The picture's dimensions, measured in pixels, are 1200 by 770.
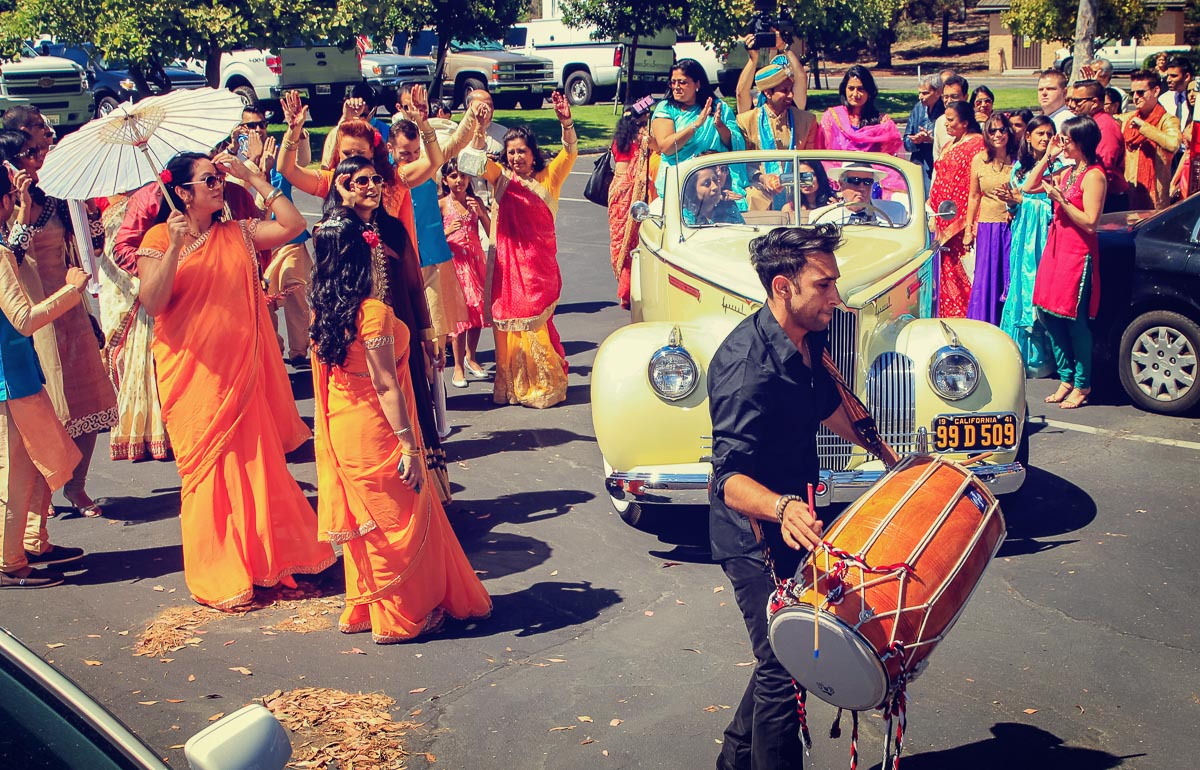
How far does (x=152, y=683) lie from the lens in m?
5.11

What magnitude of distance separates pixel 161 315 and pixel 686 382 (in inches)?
98.4

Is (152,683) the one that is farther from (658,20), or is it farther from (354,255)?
(658,20)

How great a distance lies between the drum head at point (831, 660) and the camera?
3.42 meters

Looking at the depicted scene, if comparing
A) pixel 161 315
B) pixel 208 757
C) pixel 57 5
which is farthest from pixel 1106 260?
pixel 57 5

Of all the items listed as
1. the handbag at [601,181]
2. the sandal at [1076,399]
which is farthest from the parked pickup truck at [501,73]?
the sandal at [1076,399]

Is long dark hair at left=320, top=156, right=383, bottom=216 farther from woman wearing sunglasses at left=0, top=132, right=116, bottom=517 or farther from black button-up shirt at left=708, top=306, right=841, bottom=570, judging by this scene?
black button-up shirt at left=708, top=306, right=841, bottom=570

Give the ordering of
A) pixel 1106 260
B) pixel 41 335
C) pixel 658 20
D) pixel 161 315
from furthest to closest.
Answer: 1. pixel 658 20
2. pixel 1106 260
3. pixel 41 335
4. pixel 161 315

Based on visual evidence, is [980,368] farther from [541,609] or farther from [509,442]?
[509,442]

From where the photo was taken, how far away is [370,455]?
5.23 meters

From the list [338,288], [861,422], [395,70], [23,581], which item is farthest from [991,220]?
[395,70]

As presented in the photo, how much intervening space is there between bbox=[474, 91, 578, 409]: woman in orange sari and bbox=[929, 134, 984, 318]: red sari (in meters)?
3.23

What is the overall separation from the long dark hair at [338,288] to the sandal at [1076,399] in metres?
5.40

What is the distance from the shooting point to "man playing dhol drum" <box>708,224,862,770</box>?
383cm

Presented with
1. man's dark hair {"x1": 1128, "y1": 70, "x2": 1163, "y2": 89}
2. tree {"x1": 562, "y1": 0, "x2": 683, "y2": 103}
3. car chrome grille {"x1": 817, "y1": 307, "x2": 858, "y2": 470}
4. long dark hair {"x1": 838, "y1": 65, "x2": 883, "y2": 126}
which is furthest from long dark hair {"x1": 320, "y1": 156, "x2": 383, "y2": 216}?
tree {"x1": 562, "y1": 0, "x2": 683, "y2": 103}
